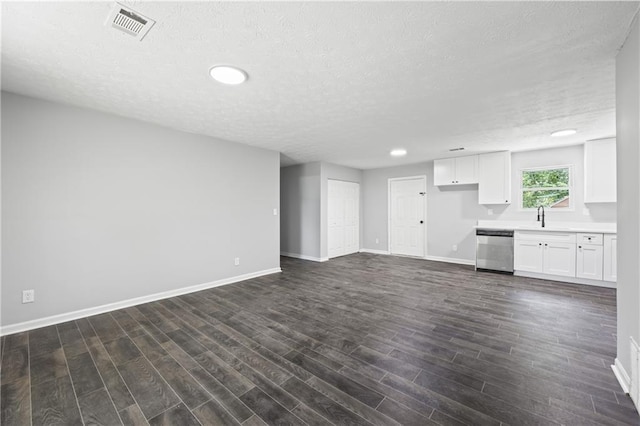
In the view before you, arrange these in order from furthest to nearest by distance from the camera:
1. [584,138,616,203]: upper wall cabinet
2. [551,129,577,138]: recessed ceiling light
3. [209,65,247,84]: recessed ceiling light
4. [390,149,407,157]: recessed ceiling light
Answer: [390,149,407,157]: recessed ceiling light, [584,138,616,203]: upper wall cabinet, [551,129,577,138]: recessed ceiling light, [209,65,247,84]: recessed ceiling light

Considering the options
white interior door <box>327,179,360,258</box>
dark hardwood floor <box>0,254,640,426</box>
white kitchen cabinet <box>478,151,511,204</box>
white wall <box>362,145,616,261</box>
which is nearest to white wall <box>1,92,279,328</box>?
dark hardwood floor <box>0,254,640,426</box>

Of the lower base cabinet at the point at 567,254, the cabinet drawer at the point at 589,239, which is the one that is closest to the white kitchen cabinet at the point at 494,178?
the lower base cabinet at the point at 567,254

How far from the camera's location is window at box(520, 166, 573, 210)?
4.85 m

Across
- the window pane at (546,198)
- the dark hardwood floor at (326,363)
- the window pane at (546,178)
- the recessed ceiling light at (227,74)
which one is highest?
the recessed ceiling light at (227,74)

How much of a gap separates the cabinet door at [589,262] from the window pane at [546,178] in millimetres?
1307

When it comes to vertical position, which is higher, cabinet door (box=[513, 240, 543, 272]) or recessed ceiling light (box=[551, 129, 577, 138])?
recessed ceiling light (box=[551, 129, 577, 138])

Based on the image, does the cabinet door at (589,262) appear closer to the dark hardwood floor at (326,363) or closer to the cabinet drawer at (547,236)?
the cabinet drawer at (547,236)

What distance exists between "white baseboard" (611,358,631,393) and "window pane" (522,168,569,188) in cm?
408

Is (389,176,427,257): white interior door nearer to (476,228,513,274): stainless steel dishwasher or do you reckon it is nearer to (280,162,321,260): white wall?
(476,228,513,274): stainless steel dishwasher

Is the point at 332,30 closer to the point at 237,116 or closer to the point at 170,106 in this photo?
the point at 237,116

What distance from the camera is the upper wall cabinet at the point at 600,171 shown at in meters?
4.20

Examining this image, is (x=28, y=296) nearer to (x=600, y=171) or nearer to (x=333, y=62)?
(x=333, y=62)

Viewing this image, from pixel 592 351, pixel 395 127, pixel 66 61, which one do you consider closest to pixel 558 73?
pixel 395 127

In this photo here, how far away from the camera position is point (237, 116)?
3225mm
